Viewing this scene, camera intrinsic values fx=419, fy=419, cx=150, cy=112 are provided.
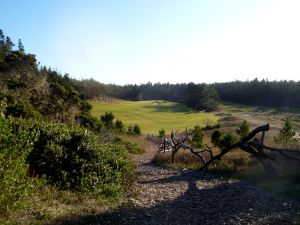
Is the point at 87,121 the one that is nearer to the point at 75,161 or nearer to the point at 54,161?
the point at 75,161

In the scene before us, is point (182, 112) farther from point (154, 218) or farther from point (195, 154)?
point (154, 218)

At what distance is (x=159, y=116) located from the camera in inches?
3649

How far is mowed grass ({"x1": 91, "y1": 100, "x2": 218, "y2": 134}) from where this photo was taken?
77.0 m

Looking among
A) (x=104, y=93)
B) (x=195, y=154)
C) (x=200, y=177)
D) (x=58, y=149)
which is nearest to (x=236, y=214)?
(x=58, y=149)

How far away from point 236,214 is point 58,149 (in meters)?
6.46

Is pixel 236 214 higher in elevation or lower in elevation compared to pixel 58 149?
lower

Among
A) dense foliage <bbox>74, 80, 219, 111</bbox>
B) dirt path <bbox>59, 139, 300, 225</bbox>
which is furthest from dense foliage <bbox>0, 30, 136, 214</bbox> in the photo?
dense foliage <bbox>74, 80, 219, 111</bbox>

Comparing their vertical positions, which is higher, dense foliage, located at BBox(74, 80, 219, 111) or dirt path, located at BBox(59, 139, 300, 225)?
dense foliage, located at BBox(74, 80, 219, 111)

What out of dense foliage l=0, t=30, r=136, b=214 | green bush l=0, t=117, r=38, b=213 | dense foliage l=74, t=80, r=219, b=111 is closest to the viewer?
green bush l=0, t=117, r=38, b=213

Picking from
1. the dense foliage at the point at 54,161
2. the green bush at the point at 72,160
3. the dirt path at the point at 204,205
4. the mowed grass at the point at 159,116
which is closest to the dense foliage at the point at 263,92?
the mowed grass at the point at 159,116

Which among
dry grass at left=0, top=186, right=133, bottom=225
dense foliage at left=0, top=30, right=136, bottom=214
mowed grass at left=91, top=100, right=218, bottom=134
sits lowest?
mowed grass at left=91, top=100, right=218, bottom=134

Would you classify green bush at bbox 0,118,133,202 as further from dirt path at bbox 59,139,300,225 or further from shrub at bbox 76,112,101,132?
shrub at bbox 76,112,101,132

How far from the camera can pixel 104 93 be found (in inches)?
5054

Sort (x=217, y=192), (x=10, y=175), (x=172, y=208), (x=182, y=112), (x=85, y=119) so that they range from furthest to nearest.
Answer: (x=182, y=112) → (x=85, y=119) → (x=217, y=192) → (x=172, y=208) → (x=10, y=175)
